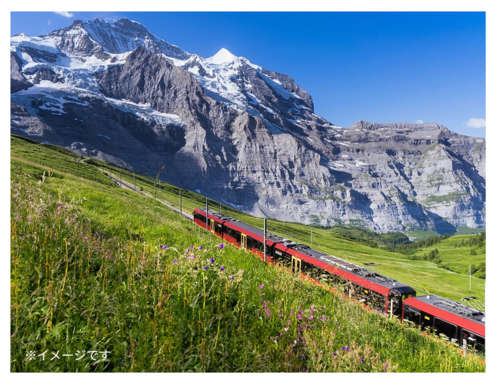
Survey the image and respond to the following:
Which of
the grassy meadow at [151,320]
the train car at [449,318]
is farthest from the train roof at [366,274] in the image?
the grassy meadow at [151,320]

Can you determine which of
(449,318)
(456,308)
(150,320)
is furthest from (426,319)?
(150,320)

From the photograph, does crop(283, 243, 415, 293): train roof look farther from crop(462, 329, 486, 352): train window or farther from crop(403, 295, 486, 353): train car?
A: crop(462, 329, 486, 352): train window

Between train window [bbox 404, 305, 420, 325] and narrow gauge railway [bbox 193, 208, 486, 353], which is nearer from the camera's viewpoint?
narrow gauge railway [bbox 193, 208, 486, 353]

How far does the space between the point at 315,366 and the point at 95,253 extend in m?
3.48

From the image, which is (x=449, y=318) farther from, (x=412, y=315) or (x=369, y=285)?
(x=369, y=285)

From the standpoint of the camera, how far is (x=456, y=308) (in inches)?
586

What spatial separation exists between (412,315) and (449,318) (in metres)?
2.02

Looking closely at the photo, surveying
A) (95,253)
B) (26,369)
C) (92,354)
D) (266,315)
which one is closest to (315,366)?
(266,315)

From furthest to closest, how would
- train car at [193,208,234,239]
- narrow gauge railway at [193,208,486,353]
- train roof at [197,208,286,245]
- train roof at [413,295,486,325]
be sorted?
1. train car at [193,208,234,239]
2. train roof at [197,208,286,245]
3. train roof at [413,295,486,325]
4. narrow gauge railway at [193,208,486,353]

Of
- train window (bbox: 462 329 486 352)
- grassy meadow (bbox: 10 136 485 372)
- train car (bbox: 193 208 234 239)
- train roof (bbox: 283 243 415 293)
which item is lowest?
train window (bbox: 462 329 486 352)

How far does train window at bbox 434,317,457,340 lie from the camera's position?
45.9ft

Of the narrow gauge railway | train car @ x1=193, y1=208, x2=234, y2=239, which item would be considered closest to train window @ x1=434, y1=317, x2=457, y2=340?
the narrow gauge railway

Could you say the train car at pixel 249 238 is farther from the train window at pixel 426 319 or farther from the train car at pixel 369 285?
the train window at pixel 426 319
